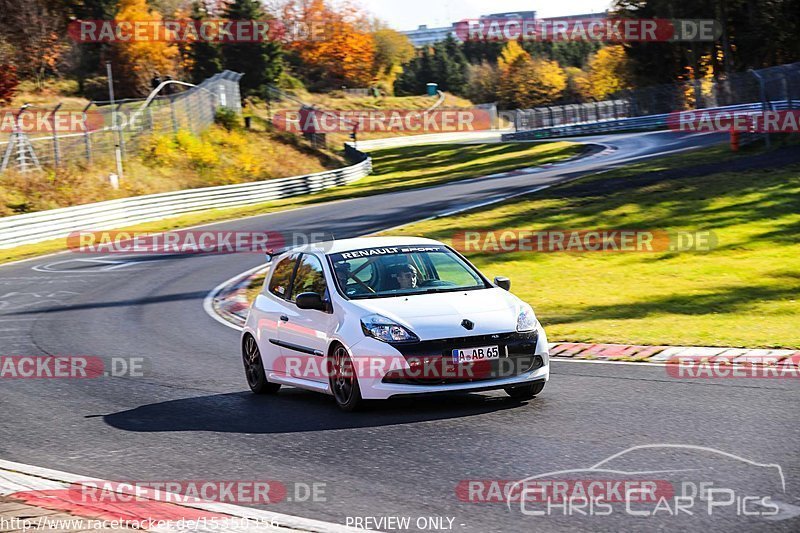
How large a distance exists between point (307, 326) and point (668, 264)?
12.6 metres

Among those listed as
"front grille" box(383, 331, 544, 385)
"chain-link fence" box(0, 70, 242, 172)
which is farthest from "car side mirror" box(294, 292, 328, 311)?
"chain-link fence" box(0, 70, 242, 172)

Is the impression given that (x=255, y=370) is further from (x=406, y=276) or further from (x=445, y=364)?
(x=445, y=364)

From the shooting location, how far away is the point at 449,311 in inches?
366

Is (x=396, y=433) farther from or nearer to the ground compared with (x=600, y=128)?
nearer to the ground

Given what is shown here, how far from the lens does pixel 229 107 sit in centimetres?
5712

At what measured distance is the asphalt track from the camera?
645 cm

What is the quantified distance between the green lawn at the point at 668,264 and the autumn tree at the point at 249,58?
47358 mm

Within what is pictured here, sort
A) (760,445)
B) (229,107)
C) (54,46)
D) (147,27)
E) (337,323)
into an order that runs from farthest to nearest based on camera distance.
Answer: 1. (147,27)
2. (54,46)
3. (229,107)
4. (337,323)
5. (760,445)

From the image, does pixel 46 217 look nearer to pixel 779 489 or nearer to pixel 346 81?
pixel 779 489

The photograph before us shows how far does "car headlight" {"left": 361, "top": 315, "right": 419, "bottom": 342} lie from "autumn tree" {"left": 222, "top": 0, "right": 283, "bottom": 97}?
70.6m

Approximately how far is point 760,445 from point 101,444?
508 cm

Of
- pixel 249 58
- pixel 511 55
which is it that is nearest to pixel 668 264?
pixel 249 58

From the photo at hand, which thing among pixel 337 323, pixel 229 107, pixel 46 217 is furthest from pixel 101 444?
pixel 229 107

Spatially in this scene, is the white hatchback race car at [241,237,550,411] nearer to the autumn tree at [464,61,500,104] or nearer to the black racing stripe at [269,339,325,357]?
the black racing stripe at [269,339,325,357]
